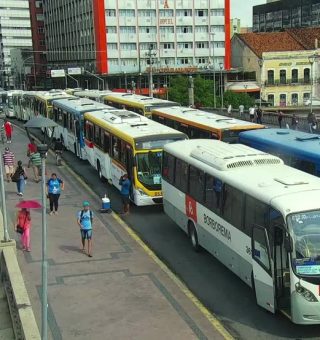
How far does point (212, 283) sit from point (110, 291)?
8.16 feet

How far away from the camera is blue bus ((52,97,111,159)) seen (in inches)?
1300

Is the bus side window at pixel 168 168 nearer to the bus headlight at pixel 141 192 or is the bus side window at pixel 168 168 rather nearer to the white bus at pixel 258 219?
the white bus at pixel 258 219

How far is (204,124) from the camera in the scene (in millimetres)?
26344

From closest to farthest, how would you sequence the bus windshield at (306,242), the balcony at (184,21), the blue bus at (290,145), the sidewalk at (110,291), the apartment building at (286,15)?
the bus windshield at (306,242), the sidewalk at (110,291), the blue bus at (290,145), the balcony at (184,21), the apartment building at (286,15)

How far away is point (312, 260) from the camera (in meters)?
10.9

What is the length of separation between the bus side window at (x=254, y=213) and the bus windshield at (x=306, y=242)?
0.92 metres

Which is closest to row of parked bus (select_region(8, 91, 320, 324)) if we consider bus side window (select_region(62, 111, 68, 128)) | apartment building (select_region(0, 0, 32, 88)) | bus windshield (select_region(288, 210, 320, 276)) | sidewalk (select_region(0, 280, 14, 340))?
bus windshield (select_region(288, 210, 320, 276))

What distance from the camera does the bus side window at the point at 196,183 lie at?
16.2m

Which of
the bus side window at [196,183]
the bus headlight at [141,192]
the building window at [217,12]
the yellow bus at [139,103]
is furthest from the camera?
the building window at [217,12]

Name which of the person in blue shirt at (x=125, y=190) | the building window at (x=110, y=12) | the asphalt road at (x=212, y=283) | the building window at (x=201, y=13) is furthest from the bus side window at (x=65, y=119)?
the building window at (x=201, y=13)

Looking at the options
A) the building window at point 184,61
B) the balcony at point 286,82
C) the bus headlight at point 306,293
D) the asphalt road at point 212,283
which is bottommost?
the asphalt road at point 212,283

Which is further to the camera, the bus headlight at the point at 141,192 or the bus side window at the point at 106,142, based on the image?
the bus side window at the point at 106,142

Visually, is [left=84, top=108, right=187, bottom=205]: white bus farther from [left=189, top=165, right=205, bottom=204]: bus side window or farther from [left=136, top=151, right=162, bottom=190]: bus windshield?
→ [left=189, top=165, right=205, bottom=204]: bus side window

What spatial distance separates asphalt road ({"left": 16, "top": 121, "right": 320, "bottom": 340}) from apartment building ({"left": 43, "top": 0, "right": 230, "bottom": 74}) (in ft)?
252
